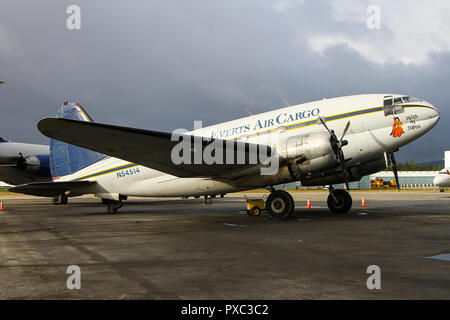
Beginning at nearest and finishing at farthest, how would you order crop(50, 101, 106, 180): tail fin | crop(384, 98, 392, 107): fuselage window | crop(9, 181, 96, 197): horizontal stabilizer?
crop(384, 98, 392, 107): fuselage window → crop(9, 181, 96, 197): horizontal stabilizer → crop(50, 101, 106, 180): tail fin

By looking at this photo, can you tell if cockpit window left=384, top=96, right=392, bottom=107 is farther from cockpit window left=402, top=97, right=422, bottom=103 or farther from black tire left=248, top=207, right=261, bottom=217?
black tire left=248, top=207, right=261, bottom=217

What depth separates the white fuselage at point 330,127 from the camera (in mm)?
14664

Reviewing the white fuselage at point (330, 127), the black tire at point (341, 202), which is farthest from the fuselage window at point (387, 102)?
the black tire at point (341, 202)

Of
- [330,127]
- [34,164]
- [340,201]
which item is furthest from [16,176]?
[330,127]

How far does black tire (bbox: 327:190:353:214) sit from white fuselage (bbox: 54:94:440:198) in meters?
2.54

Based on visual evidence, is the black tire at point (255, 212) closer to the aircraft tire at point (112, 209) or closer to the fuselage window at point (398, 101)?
the fuselage window at point (398, 101)

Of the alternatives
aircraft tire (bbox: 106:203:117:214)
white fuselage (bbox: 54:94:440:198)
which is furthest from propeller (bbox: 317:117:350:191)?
aircraft tire (bbox: 106:203:117:214)

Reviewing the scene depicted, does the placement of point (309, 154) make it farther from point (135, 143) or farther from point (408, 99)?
point (135, 143)

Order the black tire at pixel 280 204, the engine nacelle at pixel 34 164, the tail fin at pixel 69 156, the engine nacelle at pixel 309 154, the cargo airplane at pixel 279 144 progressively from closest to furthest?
the cargo airplane at pixel 279 144, the engine nacelle at pixel 309 154, the black tire at pixel 280 204, the tail fin at pixel 69 156, the engine nacelle at pixel 34 164

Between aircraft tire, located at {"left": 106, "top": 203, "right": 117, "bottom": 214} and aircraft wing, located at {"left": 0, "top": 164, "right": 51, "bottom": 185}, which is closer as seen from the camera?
aircraft tire, located at {"left": 106, "top": 203, "right": 117, "bottom": 214}

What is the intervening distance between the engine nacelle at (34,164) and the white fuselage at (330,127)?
1891cm

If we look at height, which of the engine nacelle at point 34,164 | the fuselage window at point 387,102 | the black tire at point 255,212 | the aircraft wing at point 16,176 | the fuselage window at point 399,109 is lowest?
the black tire at point 255,212

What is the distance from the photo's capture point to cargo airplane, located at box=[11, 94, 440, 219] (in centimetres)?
1302
